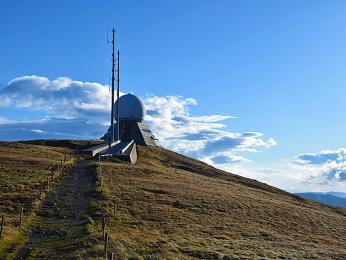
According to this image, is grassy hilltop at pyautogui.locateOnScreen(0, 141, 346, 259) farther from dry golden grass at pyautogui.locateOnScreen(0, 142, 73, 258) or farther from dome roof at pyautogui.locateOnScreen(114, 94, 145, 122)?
dome roof at pyautogui.locateOnScreen(114, 94, 145, 122)

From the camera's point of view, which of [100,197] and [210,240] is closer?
[210,240]

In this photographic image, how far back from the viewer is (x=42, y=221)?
1093 inches

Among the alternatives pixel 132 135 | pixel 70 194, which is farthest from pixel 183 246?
pixel 132 135

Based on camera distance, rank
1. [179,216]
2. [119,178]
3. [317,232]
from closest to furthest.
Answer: [179,216] → [317,232] → [119,178]

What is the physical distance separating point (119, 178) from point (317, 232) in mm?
18689

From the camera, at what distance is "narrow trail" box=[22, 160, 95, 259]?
21.1m

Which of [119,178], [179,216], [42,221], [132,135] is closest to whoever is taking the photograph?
[42,221]

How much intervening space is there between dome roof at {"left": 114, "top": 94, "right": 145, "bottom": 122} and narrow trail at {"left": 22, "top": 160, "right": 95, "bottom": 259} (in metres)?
60.7

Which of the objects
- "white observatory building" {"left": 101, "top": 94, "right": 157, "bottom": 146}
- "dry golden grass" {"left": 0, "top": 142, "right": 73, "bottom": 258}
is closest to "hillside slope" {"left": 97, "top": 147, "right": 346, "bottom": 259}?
"dry golden grass" {"left": 0, "top": 142, "right": 73, "bottom": 258}

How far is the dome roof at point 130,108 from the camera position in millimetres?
104688

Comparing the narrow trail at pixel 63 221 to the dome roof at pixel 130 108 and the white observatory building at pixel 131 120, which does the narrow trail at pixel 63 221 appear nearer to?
the white observatory building at pixel 131 120

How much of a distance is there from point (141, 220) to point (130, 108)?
7500 cm

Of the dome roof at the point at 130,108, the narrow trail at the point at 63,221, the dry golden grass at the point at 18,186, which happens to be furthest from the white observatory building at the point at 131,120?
the narrow trail at the point at 63,221

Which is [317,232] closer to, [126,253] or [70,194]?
[70,194]
